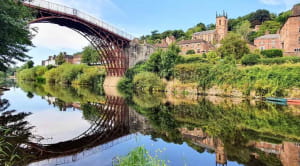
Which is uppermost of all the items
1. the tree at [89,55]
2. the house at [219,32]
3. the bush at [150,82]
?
the house at [219,32]

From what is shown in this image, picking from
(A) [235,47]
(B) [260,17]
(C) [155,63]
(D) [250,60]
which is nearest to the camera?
(D) [250,60]

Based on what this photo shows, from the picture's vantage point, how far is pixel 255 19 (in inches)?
3209

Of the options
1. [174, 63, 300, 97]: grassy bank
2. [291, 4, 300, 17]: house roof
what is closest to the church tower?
[291, 4, 300, 17]: house roof

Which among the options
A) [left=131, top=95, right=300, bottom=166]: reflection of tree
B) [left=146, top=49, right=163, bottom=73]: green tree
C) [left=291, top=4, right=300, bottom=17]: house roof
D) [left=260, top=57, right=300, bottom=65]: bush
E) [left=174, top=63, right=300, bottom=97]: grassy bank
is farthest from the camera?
[left=291, top=4, right=300, bottom=17]: house roof

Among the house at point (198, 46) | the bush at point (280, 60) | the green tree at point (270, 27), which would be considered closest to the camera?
the bush at point (280, 60)

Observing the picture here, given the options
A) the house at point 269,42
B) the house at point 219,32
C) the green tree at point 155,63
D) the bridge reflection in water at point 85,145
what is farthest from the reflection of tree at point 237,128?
the house at point 219,32

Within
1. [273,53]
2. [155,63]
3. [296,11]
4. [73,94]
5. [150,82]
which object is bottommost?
[73,94]

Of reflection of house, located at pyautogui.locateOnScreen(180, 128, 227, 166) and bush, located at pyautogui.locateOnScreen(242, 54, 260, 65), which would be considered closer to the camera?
reflection of house, located at pyautogui.locateOnScreen(180, 128, 227, 166)

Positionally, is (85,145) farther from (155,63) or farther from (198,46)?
(198,46)

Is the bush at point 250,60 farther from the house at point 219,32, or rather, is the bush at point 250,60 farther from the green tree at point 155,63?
the house at point 219,32

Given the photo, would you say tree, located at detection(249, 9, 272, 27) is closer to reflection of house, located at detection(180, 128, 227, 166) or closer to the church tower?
the church tower

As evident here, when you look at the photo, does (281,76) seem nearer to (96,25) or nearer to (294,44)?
(294,44)

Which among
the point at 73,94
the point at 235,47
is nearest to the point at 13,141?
the point at 73,94

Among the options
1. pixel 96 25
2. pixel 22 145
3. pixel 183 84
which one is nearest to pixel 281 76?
pixel 183 84
